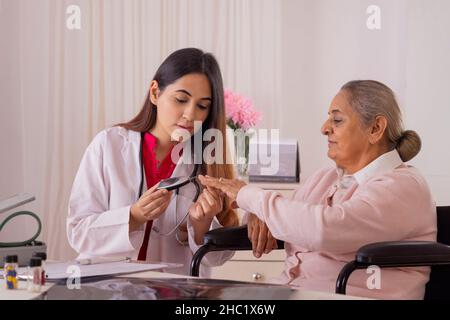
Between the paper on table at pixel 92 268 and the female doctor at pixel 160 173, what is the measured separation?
43cm

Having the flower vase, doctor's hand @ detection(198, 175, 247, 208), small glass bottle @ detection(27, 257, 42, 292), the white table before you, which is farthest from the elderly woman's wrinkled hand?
the flower vase

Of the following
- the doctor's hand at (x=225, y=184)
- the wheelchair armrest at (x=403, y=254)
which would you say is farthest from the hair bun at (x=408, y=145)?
the doctor's hand at (x=225, y=184)

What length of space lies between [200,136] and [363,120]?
20.5 inches

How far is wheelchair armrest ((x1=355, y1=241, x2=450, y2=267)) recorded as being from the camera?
1.74 m

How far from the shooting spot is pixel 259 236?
6.95ft

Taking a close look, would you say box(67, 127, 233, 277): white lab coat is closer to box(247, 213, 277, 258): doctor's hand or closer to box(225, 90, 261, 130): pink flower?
box(247, 213, 277, 258): doctor's hand

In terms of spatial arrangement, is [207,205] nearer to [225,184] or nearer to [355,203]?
[225,184]

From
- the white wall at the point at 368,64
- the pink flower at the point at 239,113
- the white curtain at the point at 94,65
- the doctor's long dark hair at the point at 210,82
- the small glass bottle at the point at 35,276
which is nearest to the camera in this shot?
the small glass bottle at the point at 35,276

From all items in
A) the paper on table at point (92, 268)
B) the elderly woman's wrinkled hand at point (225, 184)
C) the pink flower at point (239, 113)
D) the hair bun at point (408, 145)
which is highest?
the pink flower at point (239, 113)

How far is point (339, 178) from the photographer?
7.27 ft

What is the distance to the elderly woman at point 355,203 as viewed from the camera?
6.23ft

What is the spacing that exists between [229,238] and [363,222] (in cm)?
43

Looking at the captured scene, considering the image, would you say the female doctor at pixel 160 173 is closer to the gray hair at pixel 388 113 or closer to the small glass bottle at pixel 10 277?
the gray hair at pixel 388 113

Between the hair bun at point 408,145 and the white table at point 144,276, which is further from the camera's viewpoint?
the hair bun at point 408,145
